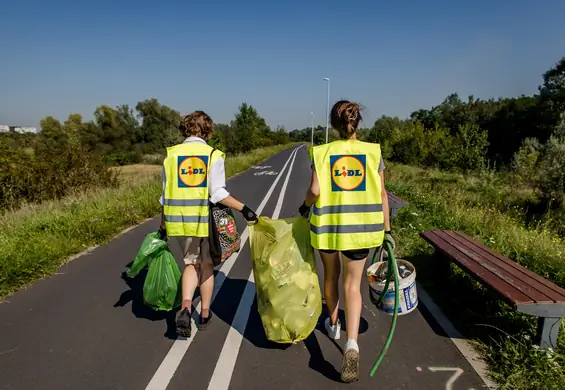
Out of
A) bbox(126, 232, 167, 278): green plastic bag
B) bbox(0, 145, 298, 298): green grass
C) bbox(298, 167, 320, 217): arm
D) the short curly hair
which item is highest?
the short curly hair

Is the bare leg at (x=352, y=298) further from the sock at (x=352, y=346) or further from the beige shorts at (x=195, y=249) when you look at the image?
the beige shorts at (x=195, y=249)

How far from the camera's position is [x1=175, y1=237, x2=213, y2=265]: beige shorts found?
301cm

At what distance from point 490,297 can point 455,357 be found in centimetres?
115

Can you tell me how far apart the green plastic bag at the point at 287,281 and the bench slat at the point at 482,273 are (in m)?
1.42

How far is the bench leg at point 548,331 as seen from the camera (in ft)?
8.52

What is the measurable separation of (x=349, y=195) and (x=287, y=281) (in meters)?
0.84

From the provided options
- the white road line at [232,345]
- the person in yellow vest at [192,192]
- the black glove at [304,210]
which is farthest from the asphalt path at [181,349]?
the black glove at [304,210]

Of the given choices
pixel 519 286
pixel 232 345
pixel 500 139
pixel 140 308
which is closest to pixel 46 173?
pixel 140 308

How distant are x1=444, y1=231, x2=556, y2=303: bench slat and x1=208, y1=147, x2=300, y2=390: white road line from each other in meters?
2.29

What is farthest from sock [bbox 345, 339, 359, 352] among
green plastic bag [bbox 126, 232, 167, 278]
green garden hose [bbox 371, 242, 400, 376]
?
green plastic bag [bbox 126, 232, 167, 278]

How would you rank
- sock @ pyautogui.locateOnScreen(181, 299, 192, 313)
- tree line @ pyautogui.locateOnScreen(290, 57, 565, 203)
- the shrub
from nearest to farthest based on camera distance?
sock @ pyautogui.locateOnScreen(181, 299, 192, 313) < the shrub < tree line @ pyautogui.locateOnScreen(290, 57, 565, 203)

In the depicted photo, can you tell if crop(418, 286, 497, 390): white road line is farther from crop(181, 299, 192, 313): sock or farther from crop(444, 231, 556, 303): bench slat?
crop(181, 299, 192, 313): sock

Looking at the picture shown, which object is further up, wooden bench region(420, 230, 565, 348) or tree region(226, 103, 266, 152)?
tree region(226, 103, 266, 152)

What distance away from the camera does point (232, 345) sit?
2951 millimetres
